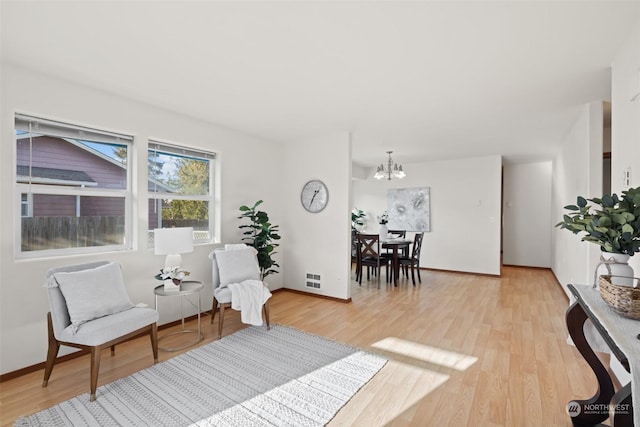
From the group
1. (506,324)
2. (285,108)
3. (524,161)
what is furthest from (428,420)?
(524,161)

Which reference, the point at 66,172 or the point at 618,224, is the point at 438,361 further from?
the point at 66,172

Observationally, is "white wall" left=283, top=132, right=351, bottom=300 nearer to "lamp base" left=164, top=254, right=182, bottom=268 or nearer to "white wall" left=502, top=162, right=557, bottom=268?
"lamp base" left=164, top=254, right=182, bottom=268

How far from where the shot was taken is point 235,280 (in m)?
3.30

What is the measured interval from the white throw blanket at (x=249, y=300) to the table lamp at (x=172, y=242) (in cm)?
63

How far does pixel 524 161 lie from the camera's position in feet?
21.3

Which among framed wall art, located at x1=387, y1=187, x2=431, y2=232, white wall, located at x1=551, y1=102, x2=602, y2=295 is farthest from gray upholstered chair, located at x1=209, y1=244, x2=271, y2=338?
framed wall art, located at x1=387, y1=187, x2=431, y2=232

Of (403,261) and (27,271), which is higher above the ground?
(27,271)

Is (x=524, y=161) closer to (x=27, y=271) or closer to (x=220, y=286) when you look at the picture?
(x=220, y=286)

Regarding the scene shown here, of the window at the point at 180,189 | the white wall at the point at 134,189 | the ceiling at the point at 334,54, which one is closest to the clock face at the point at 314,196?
the white wall at the point at 134,189

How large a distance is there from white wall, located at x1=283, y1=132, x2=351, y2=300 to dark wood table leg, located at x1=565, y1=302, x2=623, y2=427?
2721 mm

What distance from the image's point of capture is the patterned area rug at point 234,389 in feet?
6.07

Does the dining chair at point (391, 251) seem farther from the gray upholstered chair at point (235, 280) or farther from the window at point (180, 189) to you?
the window at point (180, 189)

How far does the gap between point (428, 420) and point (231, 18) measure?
2.81 m

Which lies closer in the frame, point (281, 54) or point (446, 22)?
point (446, 22)
